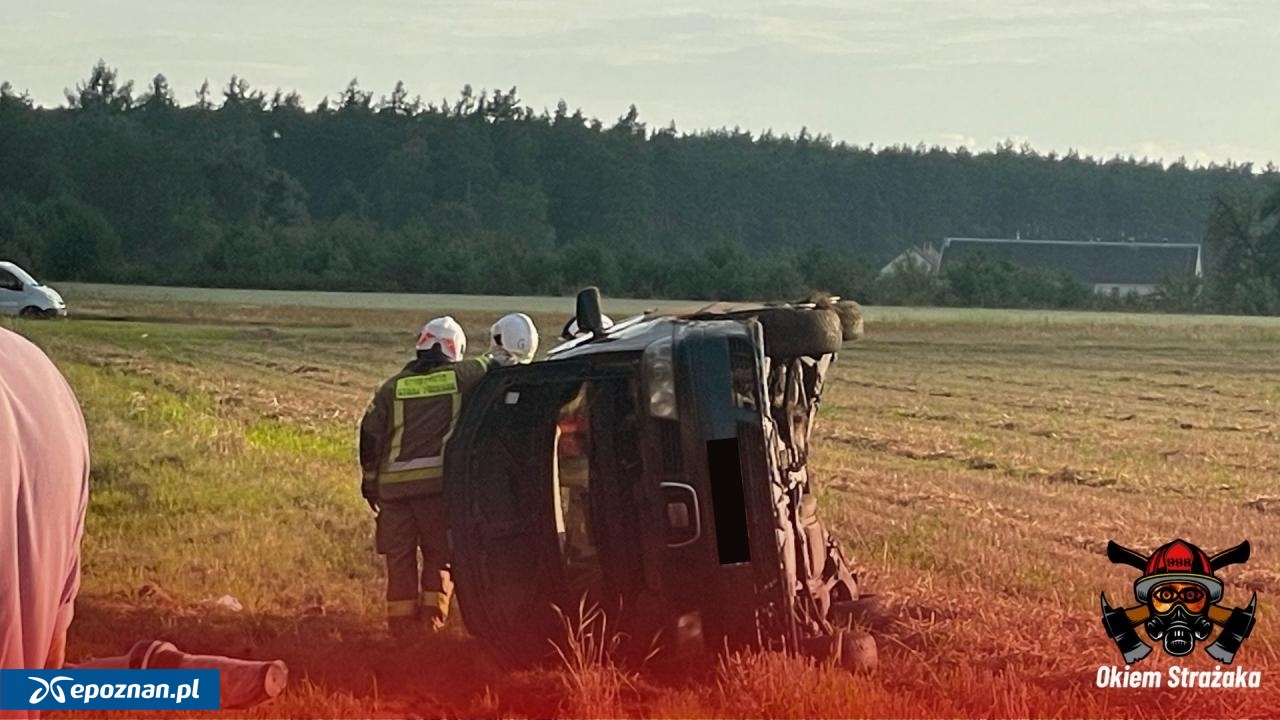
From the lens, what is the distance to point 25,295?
4.64 m

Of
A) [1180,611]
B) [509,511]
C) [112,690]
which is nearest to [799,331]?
[509,511]

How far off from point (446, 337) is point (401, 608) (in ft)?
2.42

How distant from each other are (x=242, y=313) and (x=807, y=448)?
1.79m

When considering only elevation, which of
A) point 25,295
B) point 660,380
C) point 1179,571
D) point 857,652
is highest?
point 25,295

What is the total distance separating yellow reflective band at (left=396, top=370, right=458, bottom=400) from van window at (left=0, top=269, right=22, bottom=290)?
111 cm

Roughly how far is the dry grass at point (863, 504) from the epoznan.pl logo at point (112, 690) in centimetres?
86

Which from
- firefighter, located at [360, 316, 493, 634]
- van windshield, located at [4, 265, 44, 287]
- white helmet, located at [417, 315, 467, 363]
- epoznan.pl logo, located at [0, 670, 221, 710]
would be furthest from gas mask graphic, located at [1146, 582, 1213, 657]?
van windshield, located at [4, 265, 44, 287]

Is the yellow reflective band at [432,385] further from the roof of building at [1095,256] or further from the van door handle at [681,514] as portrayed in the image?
the roof of building at [1095,256]

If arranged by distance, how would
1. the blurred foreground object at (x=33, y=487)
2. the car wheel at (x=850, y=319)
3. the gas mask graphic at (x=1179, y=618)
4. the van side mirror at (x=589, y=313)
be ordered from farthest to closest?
the car wheel at (x=850, y=319), the van side mirror at (x=589, y=313), the gas mask graphic at (x=1179, y=618), the blurred foreground object at (x=33, y=487)

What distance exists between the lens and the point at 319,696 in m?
3.92

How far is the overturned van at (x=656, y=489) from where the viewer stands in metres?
3.64

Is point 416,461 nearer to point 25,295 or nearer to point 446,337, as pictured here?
point 446,337

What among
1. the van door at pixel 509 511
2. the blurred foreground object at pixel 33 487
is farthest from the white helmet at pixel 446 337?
the blurred foreground object at pixel 33 487

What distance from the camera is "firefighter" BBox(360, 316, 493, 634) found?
455 cm
